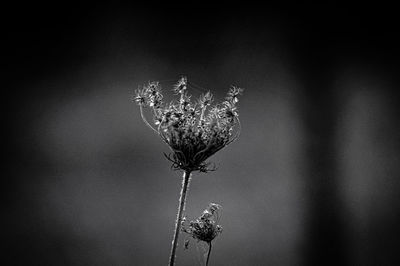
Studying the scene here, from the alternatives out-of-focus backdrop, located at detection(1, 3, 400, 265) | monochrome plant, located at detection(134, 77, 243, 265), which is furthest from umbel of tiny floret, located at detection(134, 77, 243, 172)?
out-of-focus backdrop, located at detection(1, 3, 400, 265)

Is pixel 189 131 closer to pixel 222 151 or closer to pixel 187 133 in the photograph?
pixel 187 133

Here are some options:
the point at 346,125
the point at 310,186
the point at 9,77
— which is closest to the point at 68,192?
the point at 9,77

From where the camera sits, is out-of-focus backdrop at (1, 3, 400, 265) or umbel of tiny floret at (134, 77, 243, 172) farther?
out-of-focus backdrop at (1, 3, 400, 265)

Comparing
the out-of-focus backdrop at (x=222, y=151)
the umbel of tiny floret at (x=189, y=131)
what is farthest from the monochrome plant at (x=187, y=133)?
the out-of-focus backdrop at (x=222, y=151)

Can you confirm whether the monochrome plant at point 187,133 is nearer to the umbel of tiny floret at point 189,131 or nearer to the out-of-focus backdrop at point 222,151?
the umbel of tiny floret at point 189,131

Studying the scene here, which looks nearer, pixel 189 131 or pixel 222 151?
pixel 189 131

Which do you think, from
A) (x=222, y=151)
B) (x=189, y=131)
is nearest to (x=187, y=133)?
(x=189, y=131)

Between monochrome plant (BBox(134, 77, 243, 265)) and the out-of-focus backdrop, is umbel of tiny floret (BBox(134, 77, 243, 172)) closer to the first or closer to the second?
monochrome plant (BBox(134, 77, 243, 265))

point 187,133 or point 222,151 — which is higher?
point 222,151

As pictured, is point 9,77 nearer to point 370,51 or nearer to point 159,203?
point 159,203
